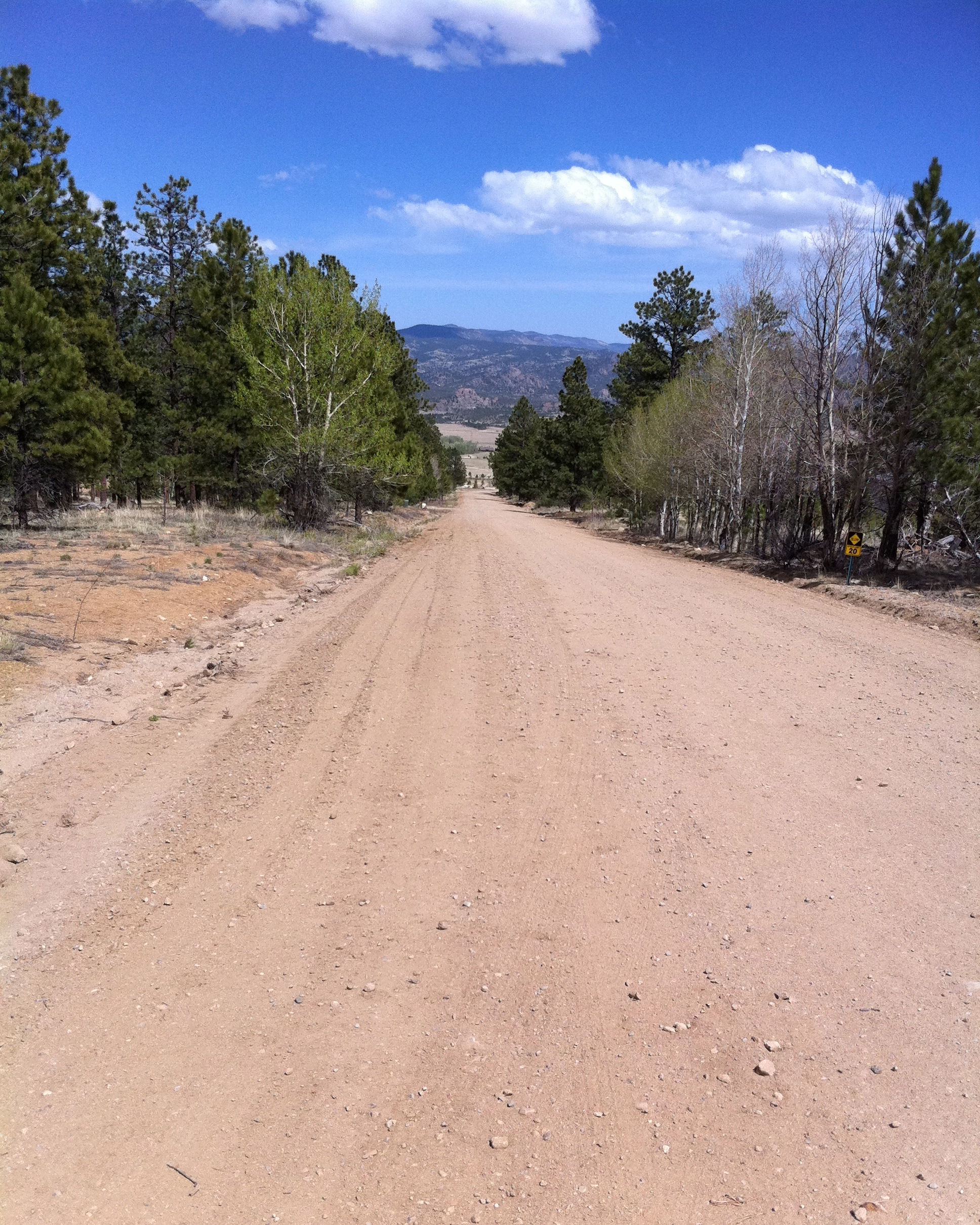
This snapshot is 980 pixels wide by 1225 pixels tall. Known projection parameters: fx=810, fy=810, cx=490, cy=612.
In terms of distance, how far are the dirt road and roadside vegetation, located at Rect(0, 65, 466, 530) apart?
13.9m

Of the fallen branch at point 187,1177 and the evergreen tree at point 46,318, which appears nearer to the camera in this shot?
the fallen branch at point 187,1177

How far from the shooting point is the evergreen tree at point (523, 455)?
197 ft

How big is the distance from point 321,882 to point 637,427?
29.6 metres

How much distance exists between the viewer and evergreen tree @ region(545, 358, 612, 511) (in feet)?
159

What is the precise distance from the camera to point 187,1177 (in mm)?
2750

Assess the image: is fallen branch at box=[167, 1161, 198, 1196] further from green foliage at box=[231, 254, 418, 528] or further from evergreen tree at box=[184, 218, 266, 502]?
evergreen tree at box=[184, 218, 266, 502]

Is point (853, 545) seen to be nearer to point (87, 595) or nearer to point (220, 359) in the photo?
point (87, 595)

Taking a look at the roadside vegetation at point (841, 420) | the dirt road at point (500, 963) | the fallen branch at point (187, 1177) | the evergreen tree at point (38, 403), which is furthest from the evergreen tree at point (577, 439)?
the fallen branch at point (187, 1177)

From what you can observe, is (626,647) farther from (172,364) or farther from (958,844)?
(172,364)

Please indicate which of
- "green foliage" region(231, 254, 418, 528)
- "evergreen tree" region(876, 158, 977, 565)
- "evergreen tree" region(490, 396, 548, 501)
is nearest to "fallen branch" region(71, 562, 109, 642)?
"green foliage" region(231, 254, 418, 528)

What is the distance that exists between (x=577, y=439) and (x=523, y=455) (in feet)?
71.1

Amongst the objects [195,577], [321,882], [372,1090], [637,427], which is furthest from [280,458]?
[372,1090]

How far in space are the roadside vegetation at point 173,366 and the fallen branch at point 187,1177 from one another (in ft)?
56.5

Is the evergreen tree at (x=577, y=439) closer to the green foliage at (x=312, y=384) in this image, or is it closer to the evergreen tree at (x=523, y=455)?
the evergreen tree at (x=523, y=455)
